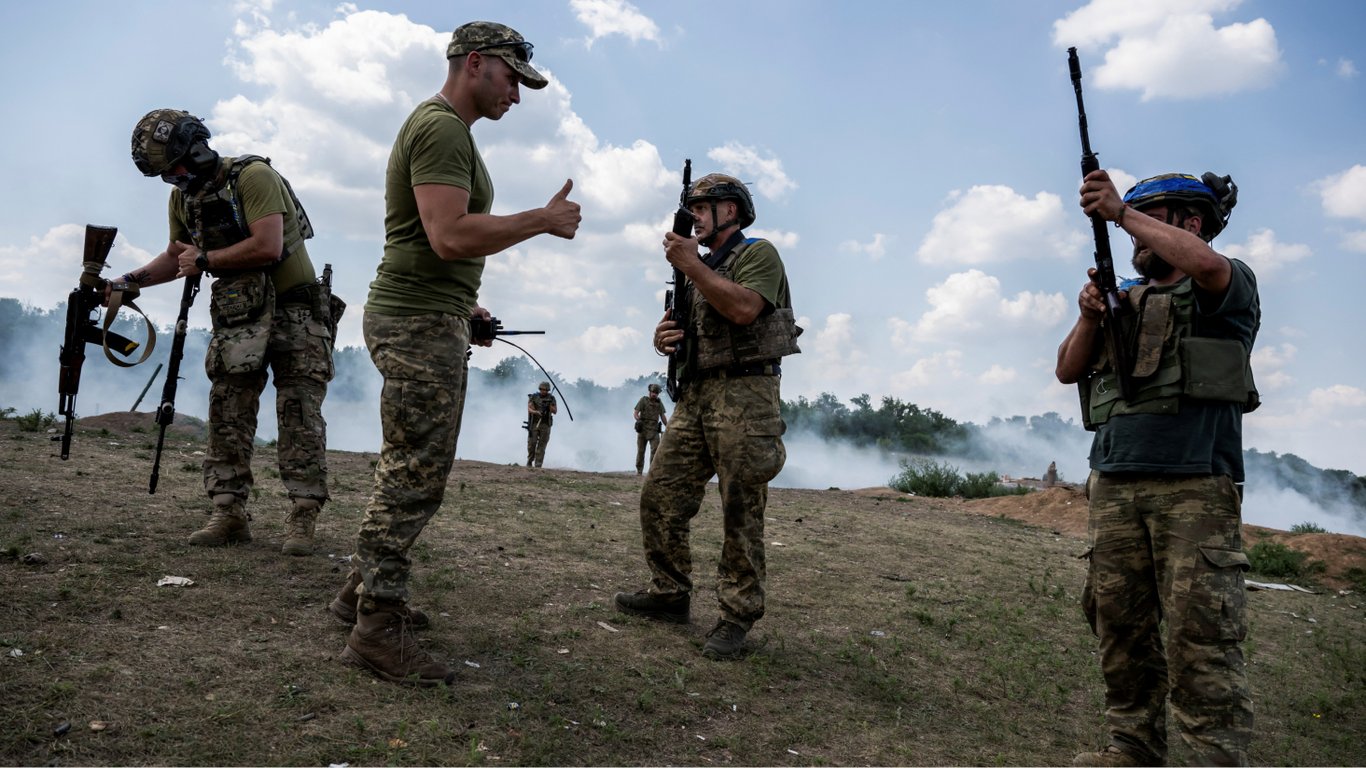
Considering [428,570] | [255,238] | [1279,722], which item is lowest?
[1279,722]

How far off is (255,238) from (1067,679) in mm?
5111

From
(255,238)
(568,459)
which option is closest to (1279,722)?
(255,238)

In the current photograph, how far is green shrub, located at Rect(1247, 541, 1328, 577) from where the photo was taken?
36.3 feet

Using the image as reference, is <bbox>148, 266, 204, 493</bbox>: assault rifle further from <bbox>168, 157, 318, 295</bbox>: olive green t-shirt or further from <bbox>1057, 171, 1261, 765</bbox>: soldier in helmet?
<bbox>1057, 171, 1261, 765</bbox>: soldier in helmet

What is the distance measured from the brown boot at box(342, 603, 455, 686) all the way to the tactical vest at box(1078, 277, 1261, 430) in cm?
289

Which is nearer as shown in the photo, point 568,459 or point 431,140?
point 431,140

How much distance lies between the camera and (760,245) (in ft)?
14.7

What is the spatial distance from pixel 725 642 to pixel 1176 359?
238 cm

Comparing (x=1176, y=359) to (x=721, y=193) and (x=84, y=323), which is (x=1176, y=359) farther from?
(x=84, y=323)

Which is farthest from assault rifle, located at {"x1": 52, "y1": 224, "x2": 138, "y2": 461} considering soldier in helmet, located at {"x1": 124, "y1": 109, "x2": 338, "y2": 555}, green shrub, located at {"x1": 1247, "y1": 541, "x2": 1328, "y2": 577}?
green shrub, located at {"x1": 1247, "y1": 541, "x2": 1328, "y2": 577}

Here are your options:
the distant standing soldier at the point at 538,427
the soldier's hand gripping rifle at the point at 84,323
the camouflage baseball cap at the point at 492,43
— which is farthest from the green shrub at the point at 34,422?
the distant standing soldier at the point at 538,427

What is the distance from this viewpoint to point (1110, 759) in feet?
11.2

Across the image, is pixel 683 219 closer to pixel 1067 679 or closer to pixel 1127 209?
pixel 1127 209

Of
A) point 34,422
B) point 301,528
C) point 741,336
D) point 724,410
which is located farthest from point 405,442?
point 34,422
